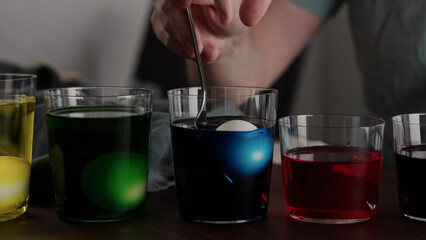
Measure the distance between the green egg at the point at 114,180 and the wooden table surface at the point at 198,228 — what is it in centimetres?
2

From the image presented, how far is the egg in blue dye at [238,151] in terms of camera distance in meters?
0.46

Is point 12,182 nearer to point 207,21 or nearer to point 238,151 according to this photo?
point 238,151

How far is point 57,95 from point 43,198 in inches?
5.0

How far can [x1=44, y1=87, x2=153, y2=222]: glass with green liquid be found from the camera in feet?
1.55

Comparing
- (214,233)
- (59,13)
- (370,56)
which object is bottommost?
(214,233)

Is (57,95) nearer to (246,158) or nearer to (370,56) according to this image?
(246,158)

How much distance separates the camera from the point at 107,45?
260 cm

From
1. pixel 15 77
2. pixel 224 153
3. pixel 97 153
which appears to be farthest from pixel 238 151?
pixel 15 77

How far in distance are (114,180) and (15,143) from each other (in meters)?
0.09

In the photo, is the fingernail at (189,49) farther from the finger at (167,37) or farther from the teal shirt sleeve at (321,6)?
the teal shirt sleeve at (321,6)

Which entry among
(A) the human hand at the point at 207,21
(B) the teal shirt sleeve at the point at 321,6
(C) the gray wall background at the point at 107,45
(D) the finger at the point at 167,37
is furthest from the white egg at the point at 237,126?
(C) the gray wall background at the point at 107,45

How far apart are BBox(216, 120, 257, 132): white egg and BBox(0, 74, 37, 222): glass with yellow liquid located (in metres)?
0.17

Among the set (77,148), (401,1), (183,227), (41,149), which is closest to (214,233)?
(183,227)

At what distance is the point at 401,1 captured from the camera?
136 cm
